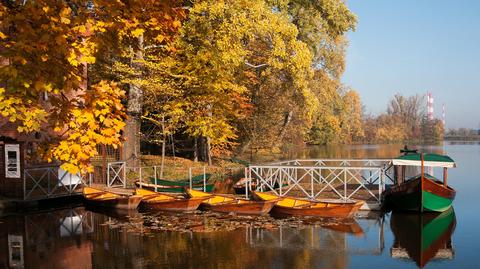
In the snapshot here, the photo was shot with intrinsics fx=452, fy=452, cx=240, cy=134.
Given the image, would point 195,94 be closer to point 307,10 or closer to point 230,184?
point 230,184

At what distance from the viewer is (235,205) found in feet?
60.1

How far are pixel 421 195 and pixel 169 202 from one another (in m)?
10.3

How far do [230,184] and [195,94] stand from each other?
6225 millimetres

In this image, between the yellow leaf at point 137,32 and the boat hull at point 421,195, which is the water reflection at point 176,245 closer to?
the boat hull at point 421,195

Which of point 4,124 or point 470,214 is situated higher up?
point 4,124

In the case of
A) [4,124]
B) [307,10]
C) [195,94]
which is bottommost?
[4,124]

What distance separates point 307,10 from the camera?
38250 mm

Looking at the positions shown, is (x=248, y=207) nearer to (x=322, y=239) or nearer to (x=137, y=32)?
(x=322, y=239)

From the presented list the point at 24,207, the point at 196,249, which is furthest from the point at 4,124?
the point at 196,249

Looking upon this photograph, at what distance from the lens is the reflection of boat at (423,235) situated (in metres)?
12.9

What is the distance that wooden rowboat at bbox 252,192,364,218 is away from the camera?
17.0 m

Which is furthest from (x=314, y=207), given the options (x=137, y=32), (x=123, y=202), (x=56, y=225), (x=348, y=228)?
(x=137, y=32)

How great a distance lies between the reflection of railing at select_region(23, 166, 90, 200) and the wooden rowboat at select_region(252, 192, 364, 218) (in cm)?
947

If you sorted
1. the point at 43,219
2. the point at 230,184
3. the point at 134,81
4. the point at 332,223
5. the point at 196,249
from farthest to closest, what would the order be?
1. the point at 230,184
2. the point at 134,81
3. the point at 43,219
4. the point at 332,223
5. the point at 196,249
